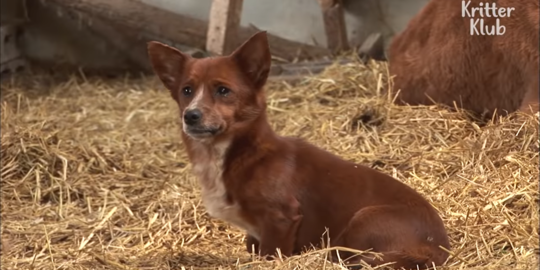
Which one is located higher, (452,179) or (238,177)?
(238,177)

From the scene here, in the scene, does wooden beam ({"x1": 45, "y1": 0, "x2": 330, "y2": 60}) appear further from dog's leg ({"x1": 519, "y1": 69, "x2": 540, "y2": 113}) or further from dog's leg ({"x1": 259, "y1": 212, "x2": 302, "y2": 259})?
dog's leg ({"x1": 259, "y1": 212, "x2": 302, "y2": 259})

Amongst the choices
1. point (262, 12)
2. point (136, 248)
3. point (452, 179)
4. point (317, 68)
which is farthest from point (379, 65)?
point (136, 248)

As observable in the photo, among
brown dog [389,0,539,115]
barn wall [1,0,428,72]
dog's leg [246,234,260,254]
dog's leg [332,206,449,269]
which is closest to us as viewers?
dog's leg [332,206,449,269]

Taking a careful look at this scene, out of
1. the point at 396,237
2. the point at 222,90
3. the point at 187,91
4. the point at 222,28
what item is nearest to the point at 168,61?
the point at 187,91

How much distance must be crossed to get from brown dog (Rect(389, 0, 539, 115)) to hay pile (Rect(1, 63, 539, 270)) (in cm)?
18

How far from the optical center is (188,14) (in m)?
5.33

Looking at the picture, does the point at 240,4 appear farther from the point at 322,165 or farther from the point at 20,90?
the point at 20,90

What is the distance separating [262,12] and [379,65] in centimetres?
124

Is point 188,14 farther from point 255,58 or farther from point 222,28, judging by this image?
point 255,58

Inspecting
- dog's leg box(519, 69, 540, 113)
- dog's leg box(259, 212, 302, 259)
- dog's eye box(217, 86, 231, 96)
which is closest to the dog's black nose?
dog's eye box(217, 86, 231, 96)

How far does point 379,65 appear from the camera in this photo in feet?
19.3

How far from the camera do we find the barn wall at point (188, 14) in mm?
5273

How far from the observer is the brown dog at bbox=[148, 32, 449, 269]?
3066 millimetres

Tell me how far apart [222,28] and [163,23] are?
0.89 m
